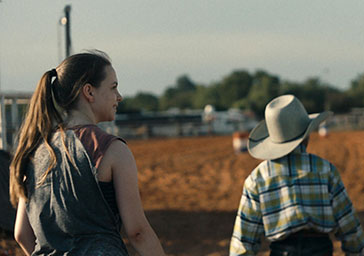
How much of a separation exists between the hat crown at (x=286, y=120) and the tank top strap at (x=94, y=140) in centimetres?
154

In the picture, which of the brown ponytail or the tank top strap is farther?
the brown ponytail

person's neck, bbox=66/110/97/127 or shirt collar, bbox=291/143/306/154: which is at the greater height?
person's neck, bbox=66/110/97/127

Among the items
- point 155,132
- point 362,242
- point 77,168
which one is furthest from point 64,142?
point 155,132

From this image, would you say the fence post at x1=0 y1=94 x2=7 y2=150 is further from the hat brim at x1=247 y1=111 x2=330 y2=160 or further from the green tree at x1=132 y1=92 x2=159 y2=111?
the green tree at x1=132 y1=92 x2=159 y2=111

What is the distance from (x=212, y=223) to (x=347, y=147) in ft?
49.1

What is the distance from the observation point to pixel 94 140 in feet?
6.71

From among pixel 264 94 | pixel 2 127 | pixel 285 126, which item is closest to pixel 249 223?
pixel 285 126

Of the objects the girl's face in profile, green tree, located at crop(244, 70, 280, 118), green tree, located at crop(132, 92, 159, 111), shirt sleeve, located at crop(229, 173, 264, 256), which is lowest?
green tree, located at crop(132, 92, 159, 111)

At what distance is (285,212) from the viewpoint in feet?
10.3

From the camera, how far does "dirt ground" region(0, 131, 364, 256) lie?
822cm

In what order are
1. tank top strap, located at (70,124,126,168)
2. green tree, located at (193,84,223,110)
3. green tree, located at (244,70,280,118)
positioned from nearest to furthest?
tank top strap, located at (70,124,126,168) < green tree, located at (244,70,280,118) < green tree, located at (193,84,223,110)

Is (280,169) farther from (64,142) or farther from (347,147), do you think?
(347,147)

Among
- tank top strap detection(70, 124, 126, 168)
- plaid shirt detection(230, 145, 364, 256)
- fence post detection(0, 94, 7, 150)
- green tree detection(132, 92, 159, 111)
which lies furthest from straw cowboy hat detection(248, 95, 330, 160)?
green tree detection(132, 92, 159, 111)

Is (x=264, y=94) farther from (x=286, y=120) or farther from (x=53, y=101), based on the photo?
(x=53, y=101)
